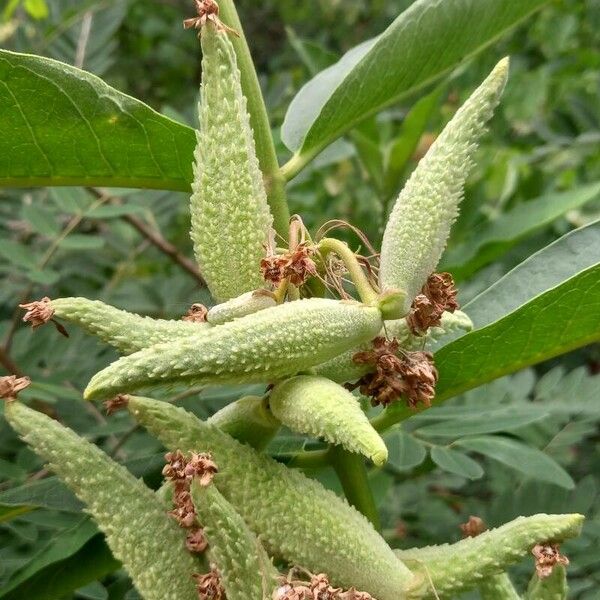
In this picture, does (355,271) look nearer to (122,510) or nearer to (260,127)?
(260,127)

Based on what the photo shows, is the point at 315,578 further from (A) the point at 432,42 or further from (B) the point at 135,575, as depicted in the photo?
(A) the point at 432,42

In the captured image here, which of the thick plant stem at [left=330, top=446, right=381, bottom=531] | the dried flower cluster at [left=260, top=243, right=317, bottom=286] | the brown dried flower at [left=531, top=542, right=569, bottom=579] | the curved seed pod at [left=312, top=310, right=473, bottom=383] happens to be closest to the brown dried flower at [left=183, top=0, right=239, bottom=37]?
the dried flower cluster at [left=260, top=243, right=317, bottom=286]

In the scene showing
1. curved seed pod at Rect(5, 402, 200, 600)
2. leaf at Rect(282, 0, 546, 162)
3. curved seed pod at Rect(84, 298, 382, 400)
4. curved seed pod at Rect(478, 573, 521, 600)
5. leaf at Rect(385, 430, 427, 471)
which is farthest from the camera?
leaf at Rect(385, 430, 427, 471)

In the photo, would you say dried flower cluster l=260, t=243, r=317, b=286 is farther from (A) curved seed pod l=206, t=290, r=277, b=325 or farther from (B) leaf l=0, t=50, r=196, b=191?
(B) leaf l=0, t=50, r=196, b=191

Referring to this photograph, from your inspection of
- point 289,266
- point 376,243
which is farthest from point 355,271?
point 376,243

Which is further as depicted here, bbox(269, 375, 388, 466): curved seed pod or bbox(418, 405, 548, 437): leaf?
bbox(418, 405, 548, 437): leaf

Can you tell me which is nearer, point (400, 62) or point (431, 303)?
point (431, 303)
